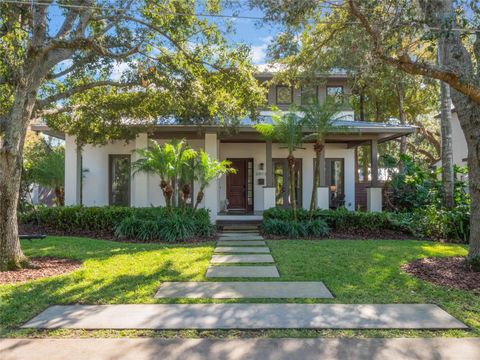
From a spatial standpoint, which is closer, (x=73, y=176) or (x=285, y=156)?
(x=73, y=176)

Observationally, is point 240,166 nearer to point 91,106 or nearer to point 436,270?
point 91,106

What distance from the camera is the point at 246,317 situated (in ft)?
14.6

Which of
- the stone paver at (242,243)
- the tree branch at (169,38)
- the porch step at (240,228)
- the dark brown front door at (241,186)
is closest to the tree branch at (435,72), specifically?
the tree branch at (169,38)

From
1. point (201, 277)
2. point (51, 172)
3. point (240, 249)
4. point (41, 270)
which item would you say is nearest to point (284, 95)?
point (240, 249)

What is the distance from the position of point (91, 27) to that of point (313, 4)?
19.1 feet

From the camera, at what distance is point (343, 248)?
9219mm

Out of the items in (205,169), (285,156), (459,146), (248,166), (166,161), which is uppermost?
(459,146)

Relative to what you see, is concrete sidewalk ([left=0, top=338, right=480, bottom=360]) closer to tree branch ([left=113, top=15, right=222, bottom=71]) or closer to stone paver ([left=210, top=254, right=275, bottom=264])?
stone paver ([left=210, top=254, right=275, bottom=264])

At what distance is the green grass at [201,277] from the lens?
165 inches

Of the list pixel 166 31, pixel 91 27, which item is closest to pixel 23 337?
pixel 166 31

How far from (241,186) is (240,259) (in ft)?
29.9

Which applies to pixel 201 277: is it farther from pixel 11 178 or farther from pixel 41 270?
pixel 11 178

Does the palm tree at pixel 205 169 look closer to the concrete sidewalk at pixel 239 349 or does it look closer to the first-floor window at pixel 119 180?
the first-floor window at pixel 119 180

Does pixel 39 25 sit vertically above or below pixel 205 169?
above
